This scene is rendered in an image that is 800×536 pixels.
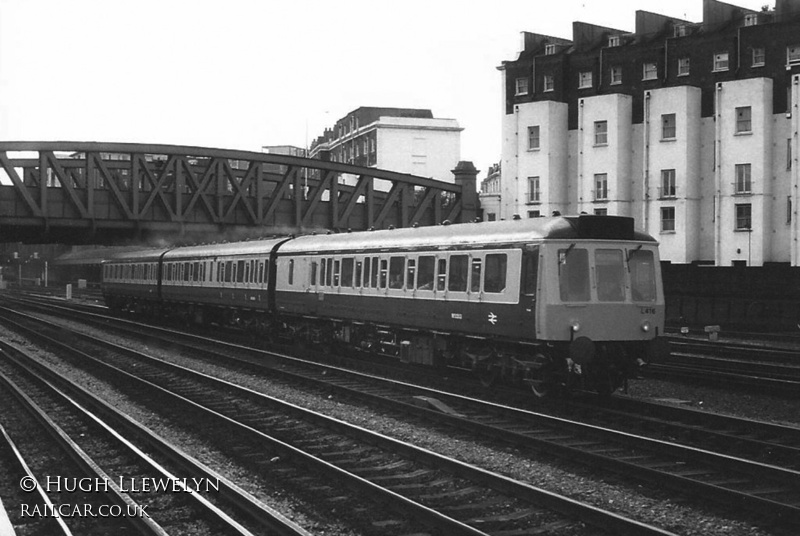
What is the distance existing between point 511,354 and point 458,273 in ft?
7.63

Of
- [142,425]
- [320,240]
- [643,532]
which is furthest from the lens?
[320,240]

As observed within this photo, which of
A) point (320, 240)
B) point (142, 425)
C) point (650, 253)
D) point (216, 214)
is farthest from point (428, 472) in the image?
point (216, 214)

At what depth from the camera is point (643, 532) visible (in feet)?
27.7

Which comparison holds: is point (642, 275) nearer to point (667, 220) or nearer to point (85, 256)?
point (667, 220)

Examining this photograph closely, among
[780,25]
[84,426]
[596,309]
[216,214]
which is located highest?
[780,25]

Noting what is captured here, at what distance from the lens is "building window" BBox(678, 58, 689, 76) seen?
5528cm

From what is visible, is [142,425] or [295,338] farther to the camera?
[295,338]

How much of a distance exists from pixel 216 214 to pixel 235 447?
33056mm

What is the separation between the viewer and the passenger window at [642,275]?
1673 centimetres

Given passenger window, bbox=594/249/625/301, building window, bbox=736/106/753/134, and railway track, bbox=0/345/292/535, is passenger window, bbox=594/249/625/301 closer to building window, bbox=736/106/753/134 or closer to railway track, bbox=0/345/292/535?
railway track, bbox=0/345/292/535

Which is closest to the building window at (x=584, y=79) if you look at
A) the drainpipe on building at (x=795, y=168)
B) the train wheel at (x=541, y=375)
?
the drainpipe on building at (x=795, y=168)

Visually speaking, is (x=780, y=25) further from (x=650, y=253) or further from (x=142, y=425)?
(x=142, y=425)

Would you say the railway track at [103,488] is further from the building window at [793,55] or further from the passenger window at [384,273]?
the building window at [793,55]

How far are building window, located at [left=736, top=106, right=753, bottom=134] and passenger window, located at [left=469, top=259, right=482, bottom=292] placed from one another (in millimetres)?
37467
